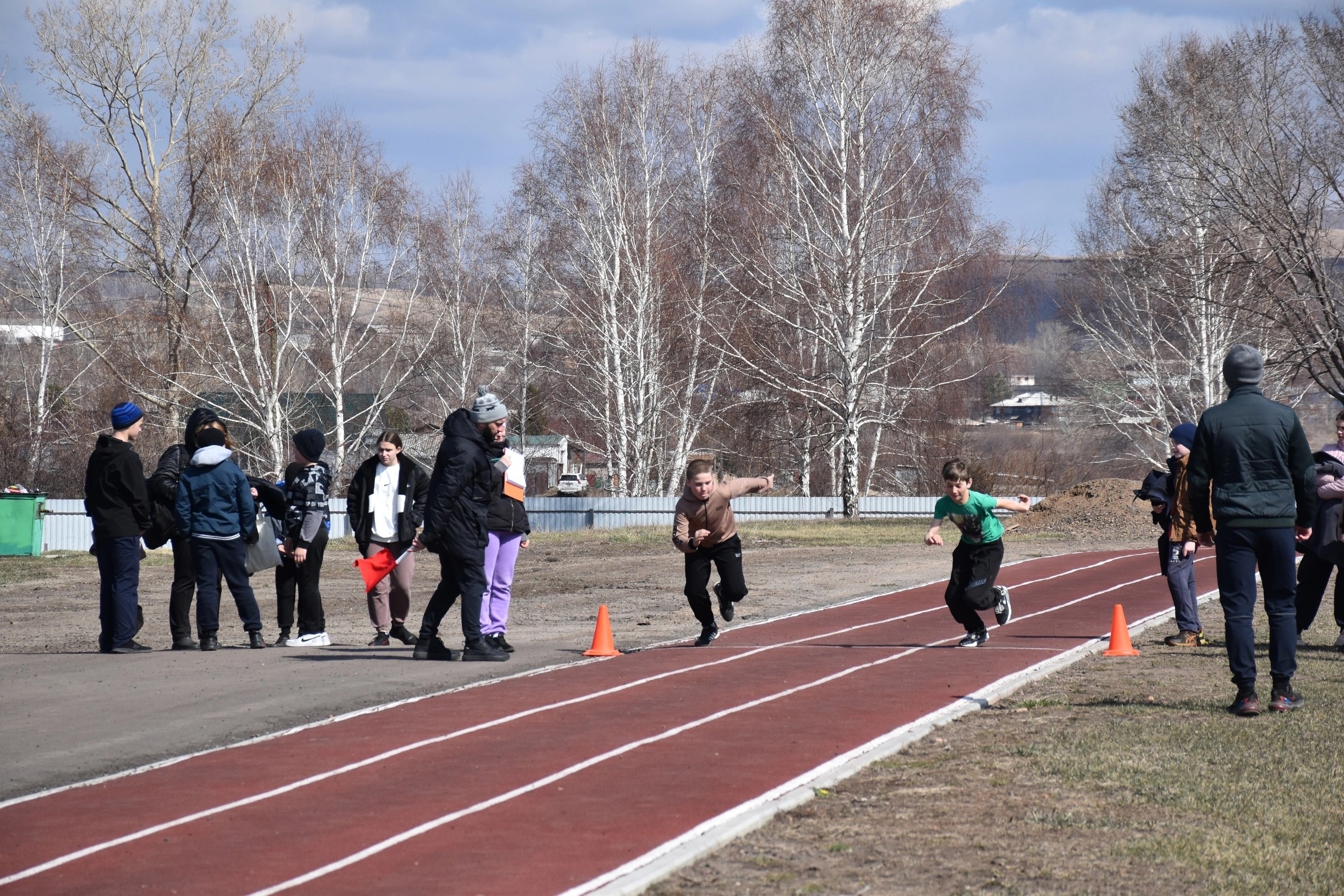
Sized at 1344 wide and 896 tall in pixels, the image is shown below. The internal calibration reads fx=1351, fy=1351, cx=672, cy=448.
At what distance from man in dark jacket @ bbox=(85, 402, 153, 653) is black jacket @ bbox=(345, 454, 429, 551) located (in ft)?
5.67

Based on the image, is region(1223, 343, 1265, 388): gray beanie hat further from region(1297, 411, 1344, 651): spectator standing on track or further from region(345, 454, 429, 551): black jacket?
region(345, 454, 429, 551): black jacket

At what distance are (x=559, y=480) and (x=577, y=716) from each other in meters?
75.3

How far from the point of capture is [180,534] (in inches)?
463

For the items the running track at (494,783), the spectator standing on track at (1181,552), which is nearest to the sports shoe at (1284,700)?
the running track at (494,783)

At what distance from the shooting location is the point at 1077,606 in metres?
15.4

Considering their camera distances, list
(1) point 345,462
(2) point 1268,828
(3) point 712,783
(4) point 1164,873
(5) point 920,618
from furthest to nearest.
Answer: (1) point 345,462 → (5) point 920,618 → (3) point 712,783 → (2) point 1268,828 → (4) point 1164,873

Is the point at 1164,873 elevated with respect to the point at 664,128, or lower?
lower

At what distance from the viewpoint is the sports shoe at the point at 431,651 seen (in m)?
10.9

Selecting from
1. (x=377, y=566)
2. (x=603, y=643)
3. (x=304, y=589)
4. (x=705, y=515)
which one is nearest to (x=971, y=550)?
(x=705, y=515)

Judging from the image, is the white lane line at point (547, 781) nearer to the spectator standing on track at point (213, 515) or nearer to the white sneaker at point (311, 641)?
the white sneaker at point (311, 641)

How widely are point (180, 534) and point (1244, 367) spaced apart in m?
8.62

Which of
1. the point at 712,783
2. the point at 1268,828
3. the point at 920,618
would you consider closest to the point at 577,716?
the point at 712,783

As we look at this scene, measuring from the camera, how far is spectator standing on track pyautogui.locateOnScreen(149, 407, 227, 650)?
1172cm

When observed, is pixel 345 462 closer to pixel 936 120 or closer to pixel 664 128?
pixel 664 128
